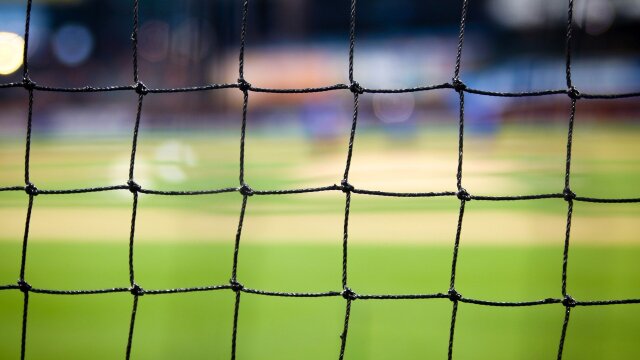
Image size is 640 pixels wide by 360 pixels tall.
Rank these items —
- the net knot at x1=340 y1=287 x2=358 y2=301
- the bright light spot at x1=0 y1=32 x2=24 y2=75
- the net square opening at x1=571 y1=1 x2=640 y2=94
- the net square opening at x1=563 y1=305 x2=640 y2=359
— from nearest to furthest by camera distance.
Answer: the net knot at x1=340 y1=287 x2=358 y2=301, the net square opening at x1=563 y1=305 x2=640 y2=359, the bright light spot at x1=0 y1=32 x2=24 y2=75, the net square opening at x1=571 y1=1 x2=640 y2=94

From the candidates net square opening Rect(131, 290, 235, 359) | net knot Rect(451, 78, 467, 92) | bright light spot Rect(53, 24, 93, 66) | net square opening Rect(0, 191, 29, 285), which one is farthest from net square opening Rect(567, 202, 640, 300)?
bright light spot Rect(53, 24, 93, 66)

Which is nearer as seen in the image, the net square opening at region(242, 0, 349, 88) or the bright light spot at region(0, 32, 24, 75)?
the bright light spot at region(0, 32, 24, 75)

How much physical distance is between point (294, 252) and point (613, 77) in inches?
284

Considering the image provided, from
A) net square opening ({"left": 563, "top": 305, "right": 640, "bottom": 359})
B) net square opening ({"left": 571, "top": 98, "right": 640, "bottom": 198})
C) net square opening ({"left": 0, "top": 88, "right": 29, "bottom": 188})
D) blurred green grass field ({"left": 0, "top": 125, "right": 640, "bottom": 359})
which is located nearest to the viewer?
net square opening ({"left": 563, "top": 305, "right": 640, "bottom": 359})

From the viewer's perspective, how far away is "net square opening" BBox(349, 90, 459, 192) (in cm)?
526

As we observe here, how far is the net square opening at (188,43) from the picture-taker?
9750 mm

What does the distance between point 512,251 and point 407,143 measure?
5297mm

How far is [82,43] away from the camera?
1065 cm

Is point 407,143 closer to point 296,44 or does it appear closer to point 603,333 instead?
point 296,44

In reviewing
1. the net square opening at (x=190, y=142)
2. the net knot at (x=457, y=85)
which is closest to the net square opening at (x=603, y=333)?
the net knot at (x=457, y=85)

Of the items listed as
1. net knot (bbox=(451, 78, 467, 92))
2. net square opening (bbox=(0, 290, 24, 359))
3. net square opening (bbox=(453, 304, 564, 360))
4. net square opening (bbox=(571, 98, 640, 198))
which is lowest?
net square opening (bbox=(0, 290, 24, 359))

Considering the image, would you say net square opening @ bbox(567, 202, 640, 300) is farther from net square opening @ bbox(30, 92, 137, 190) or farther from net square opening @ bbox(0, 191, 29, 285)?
net square opening @ bbox(30, 92, 137, 190)

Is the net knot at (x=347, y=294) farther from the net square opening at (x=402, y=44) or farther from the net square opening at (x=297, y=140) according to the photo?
the net square opening at (x=402, y=44)

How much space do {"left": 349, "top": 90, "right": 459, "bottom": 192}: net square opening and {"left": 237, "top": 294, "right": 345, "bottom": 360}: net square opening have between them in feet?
8.02
